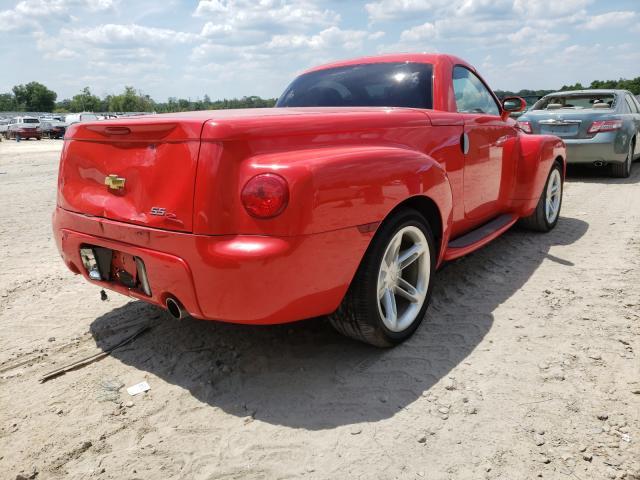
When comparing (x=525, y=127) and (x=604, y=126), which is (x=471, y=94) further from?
(x=604, y=126)

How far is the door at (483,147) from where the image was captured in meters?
3.61

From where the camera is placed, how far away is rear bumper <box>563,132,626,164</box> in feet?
27.4

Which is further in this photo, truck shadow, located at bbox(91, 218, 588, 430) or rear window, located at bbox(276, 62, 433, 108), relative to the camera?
rear window, located at bbox(276, 62, 433, 108)

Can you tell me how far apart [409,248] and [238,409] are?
4.22 ft

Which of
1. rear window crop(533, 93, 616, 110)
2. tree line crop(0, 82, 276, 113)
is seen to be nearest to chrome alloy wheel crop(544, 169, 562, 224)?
rear window crop(533, 93, 616, 110)

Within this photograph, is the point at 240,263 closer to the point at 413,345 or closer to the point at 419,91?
the point at 413,345

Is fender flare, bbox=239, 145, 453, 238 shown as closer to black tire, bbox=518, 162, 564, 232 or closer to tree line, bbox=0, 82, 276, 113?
black tire, bbox=518, 162, 564, 232

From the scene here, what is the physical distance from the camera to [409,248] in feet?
9.74

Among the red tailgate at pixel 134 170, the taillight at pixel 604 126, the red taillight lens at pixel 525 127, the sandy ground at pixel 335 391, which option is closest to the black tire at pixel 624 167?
the taillight at pixel 604 126

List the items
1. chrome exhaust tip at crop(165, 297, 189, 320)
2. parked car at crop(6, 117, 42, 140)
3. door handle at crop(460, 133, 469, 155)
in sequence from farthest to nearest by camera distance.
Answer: parked car at crop(6, 117, 42, 140) < door handle at crop(460, 133, 469, 155) < chrome exhaust tip at crop(165, 297, 189, 320)

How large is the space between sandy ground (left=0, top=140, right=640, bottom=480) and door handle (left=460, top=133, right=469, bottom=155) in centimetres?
100

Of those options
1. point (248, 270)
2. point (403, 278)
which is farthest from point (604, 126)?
point (248, 270)

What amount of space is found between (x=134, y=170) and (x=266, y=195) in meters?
0.73

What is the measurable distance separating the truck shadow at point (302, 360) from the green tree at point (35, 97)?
118375 millimetres
